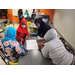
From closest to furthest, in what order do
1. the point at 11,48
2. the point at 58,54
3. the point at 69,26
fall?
1. the point at 58,54
2. the point at 11,48
3. the point at 69,26

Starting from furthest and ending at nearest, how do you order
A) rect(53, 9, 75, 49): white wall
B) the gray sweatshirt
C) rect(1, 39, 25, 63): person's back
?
rect(53, 9, 75, 49): white wall → rect(1, 39, 25, 63): person's back → the gray sweatshirt

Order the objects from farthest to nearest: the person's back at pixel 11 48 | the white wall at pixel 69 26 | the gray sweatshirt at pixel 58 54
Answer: the white wall at pixel 69 26 → the person's back at pixel 11 48 → the gray sweatshirt at pixel 58 54

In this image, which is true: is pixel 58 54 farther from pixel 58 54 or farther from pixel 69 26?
pixel 69 26

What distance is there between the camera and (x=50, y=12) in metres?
6.44

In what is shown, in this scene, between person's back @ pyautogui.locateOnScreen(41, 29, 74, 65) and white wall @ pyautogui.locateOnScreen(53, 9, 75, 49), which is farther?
white wall @ pyautogui.locateOnScreen(53, 9, 75, 49)

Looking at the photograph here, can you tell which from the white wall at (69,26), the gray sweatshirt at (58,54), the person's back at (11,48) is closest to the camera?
the gray sweatshirt at (58,54)

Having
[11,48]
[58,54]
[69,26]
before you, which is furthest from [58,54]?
[69,26]

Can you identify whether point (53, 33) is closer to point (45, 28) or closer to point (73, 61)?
point (73, 61)

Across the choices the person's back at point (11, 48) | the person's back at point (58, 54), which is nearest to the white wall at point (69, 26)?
the person's back at point (58, 54)

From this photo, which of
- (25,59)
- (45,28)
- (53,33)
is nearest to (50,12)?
(45,28)

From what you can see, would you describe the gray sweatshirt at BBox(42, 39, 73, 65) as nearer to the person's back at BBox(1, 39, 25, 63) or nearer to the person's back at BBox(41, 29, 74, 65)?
the person's back at BBox(41, 29, 74, 65)

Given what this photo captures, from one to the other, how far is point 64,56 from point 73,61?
153 millimetres

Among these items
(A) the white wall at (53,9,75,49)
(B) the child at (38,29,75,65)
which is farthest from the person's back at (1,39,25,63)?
(A) the white wall at (53,9,75,49)

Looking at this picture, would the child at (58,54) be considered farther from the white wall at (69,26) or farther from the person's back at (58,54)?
the white wall at (69,26)
